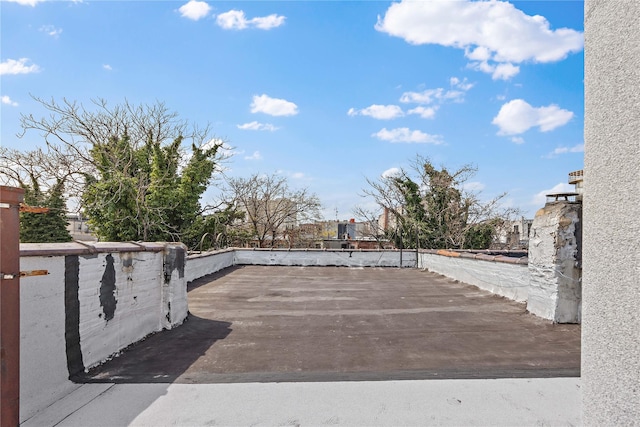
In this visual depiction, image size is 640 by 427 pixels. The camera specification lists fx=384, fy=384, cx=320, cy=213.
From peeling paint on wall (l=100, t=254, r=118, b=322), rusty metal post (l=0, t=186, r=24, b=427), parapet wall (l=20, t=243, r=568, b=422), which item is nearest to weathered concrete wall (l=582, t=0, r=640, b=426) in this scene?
rusty metal post (l=0, t=186, r=24, b=427)

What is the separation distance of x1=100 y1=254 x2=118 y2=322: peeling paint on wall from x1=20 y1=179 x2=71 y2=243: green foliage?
728 centimetres

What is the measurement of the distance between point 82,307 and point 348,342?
9.57ft

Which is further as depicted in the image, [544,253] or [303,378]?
[544,253]

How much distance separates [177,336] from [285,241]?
23.4m

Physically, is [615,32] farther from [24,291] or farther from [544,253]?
[544,253]

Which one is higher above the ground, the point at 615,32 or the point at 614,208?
the point at 615,32

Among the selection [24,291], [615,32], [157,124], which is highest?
[157,124]

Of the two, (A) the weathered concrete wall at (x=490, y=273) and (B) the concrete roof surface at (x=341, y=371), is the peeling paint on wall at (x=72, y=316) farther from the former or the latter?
(A) the weathered concrete wall at (x=490, y=273)

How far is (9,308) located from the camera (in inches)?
87.0

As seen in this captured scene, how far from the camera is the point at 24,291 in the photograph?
2.91 m

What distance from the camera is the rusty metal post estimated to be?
7.20 ft

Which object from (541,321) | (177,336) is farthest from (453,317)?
(177,336)

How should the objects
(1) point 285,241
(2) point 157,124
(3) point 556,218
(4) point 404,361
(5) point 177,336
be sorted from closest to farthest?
(4) point 404,361
(5) point 177,336
(3) point 556,218
(2) point 157,124
(1) point 285,241

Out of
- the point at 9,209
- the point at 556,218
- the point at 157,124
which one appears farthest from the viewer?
the point at 157,124
